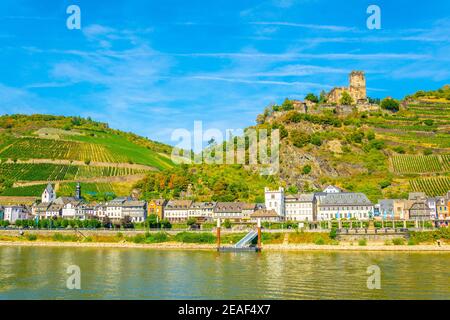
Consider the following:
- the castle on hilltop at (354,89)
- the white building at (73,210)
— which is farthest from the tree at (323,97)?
the white building at (73,210)

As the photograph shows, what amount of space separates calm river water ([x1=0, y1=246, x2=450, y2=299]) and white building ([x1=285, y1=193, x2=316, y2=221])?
62.1ft

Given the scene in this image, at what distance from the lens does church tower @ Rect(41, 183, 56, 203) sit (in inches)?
3337

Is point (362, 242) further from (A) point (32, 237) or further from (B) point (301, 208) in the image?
(A) point (32, 237)

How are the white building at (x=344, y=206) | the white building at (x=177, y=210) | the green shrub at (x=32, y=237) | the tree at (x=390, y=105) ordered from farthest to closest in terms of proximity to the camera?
the tree at (x=390, y=105) < the white building at (x=177, y=210) < the white building at (x=344, y=206) < the green shrub at (x=32, y=237)

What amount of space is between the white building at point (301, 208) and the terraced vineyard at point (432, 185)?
17.0 metres

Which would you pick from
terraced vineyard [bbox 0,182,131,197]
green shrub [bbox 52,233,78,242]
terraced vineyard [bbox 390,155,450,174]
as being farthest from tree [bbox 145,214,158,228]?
terraced vineyard [bbox 390,155,450,174]

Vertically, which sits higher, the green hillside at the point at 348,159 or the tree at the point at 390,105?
the tree at the point at 390,105

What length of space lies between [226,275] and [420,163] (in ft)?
197

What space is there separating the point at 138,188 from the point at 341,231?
136 ft

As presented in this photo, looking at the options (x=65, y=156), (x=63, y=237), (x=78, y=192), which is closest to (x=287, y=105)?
(x=65, y=156)

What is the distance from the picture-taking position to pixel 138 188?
87750 millimetres

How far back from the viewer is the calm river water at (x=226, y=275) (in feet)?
93.9

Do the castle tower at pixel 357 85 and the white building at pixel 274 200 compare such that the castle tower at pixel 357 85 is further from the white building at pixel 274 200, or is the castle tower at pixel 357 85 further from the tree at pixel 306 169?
the white building at pixel 274 200

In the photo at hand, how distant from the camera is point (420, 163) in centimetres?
8469
